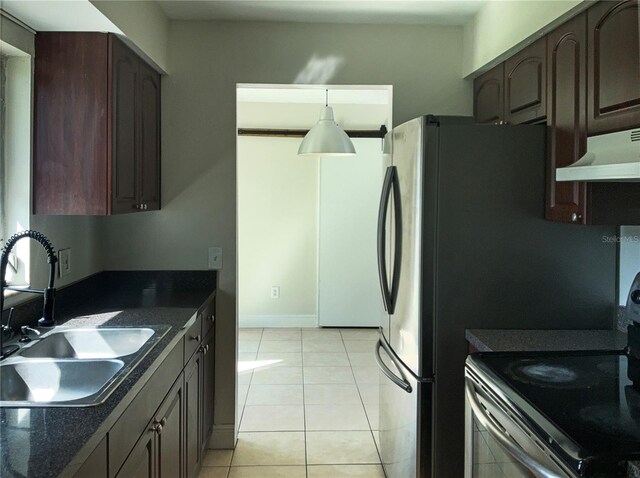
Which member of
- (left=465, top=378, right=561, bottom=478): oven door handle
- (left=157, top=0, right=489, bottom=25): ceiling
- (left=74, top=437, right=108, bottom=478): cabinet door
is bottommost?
(left=465, top=378, right=561, bottom=478): oven door handle

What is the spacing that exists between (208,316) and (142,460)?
1279 millimetres

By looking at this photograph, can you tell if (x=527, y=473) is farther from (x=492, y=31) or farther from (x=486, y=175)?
(x=492, y=31)

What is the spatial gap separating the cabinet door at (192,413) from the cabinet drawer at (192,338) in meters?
0.04

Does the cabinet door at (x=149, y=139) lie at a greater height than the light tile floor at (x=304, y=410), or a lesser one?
greater

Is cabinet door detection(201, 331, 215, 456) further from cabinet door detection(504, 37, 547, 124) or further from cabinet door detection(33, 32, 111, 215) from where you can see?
cabinet door detection(504, 37, 547, 124)

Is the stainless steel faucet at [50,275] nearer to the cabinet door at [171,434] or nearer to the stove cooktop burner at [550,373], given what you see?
the cabinet door at [171,434]

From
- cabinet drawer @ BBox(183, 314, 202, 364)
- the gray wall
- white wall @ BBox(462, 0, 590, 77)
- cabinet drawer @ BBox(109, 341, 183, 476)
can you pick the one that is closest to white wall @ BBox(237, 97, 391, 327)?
the gray wall

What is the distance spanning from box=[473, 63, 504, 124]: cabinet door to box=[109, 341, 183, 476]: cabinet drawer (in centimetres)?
187

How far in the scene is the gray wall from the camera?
3.01m

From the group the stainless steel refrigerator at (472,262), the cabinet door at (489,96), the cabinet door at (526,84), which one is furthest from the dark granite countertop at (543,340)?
the cabinet door at (489,96)

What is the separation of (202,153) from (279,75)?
593mm

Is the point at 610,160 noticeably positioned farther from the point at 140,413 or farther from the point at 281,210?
the point at 281,210

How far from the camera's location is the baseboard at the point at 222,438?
3.09 metres

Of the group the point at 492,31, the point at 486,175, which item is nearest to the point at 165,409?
the point at 486,175
